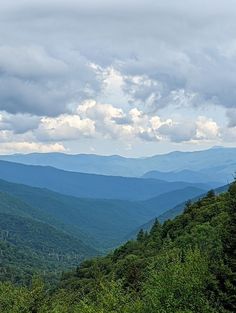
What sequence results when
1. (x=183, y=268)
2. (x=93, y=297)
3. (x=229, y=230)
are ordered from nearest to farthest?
(x=229, y=230) < (x=183, y=268) < (x=93, y=297)

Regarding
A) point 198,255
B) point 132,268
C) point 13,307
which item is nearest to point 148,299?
point 198,255

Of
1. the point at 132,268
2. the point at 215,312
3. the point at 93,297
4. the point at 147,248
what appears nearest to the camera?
the point at 215,312

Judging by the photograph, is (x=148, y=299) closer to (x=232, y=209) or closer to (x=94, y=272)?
(x=232, y=209)

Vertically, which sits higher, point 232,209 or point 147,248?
point 232,209

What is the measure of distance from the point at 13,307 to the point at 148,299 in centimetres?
1609

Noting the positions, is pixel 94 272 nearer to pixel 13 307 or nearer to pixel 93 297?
pixel 93 297

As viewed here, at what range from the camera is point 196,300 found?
149 ft

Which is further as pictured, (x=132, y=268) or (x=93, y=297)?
(x=132, y=268)

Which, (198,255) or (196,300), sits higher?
(198,255)

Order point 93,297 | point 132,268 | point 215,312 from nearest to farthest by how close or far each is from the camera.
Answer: point 215,312, point 93,297, point 132,268

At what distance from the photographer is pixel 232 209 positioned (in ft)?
156

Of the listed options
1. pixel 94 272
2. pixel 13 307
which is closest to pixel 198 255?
pixel 13 307

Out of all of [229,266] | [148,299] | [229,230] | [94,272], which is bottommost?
[94,272]

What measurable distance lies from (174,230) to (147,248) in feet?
20.3
